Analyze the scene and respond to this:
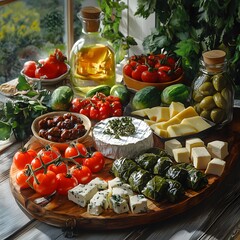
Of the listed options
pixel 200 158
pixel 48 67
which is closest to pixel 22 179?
pixel 200 158

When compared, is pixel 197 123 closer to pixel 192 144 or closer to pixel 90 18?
pixel 192 144

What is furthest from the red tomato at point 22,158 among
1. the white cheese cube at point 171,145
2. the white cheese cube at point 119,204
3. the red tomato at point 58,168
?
the white cheese cube at point 171,145

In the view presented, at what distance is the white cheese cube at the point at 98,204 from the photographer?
5.97 feet

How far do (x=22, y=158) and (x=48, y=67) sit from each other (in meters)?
0.62

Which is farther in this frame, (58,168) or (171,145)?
(171,145)

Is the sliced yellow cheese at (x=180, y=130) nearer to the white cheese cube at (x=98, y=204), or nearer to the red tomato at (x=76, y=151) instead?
the red tomato at (x=76, y=151)

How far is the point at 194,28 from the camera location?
98.7 inches

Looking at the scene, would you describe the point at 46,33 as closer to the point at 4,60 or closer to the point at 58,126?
the point at 4,60

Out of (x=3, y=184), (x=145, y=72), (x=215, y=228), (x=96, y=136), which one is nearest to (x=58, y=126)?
(x=96, y=136)

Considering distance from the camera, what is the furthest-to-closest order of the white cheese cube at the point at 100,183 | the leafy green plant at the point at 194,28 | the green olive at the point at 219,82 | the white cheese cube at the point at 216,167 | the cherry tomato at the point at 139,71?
the cherry tomato at the point at 139,71, the leafy green plant at the point at 194,28, the green olive at the point at 219,82, the white cheese cube at the point at 216,167, the white cheese cube at the point at 100,183

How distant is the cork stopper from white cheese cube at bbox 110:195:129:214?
87 centimetres

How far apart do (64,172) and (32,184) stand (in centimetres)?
11

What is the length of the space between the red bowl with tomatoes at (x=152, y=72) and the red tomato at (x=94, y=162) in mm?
523

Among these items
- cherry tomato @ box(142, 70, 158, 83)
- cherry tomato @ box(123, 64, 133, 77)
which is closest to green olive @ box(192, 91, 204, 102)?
cherry tomato @ box(142, 70, 158, 83)
